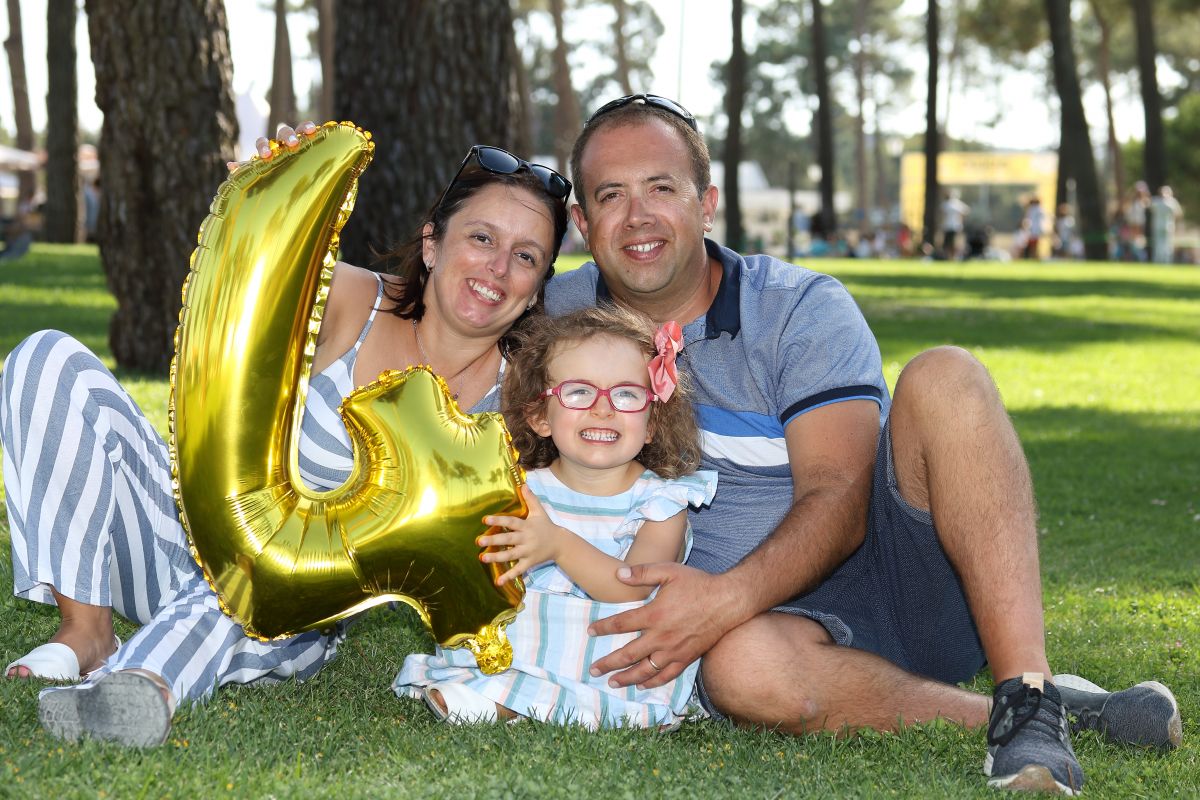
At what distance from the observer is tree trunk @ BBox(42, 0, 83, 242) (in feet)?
57.1

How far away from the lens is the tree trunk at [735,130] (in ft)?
96.0

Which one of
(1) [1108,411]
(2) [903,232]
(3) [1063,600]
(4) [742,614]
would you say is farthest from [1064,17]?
(4) [742,614]

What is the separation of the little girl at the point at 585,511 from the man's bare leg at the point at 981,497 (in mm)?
529

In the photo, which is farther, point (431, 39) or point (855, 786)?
point (431, 39)

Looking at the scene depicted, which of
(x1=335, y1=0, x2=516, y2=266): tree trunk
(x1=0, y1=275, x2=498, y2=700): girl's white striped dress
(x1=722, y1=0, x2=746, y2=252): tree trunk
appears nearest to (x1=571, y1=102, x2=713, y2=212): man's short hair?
(x1=0, y1=275, x2=498, y2=700): girl's white striped dress

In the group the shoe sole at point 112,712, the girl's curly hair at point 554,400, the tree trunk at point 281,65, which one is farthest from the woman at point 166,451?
the tree trunk at point 281,65

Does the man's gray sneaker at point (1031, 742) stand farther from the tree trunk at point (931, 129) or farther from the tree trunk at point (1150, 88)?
the tree trunk at point (1150, 88)

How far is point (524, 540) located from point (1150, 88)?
31285mm

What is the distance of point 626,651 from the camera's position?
2.90m

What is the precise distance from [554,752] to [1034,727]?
0.95 m

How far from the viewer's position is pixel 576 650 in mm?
3037

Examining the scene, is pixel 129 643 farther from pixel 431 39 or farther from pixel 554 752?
pixel 431 39

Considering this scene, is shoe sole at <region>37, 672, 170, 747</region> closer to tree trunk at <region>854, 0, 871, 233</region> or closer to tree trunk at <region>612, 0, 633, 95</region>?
tree trunk at <region>612, 0, 633, 95</region>

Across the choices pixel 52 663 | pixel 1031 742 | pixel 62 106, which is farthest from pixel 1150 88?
pixel 52 663
